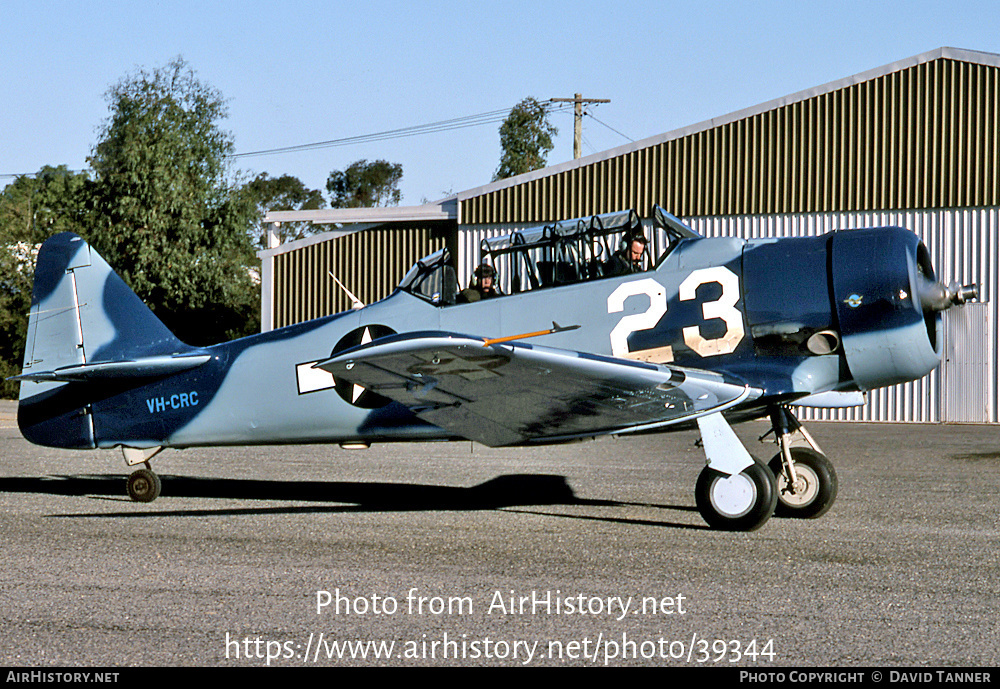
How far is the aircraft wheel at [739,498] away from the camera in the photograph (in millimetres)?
7219

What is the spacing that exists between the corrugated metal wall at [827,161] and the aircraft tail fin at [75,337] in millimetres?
14840

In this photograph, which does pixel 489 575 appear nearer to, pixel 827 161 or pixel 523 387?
pixel 523 387

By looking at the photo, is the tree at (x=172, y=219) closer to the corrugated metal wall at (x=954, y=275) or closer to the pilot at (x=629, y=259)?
the corrugated metal wall at (x=954, y=275)

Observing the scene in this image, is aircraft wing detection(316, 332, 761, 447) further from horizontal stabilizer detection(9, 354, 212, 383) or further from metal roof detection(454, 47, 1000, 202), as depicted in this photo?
metal roof detection(454, 47, 1000, 202)

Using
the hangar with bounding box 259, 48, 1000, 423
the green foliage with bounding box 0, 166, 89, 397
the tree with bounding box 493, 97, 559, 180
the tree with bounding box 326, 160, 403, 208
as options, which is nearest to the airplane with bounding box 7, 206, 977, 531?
the hangar with bounding box 259, 48, 1000, 423

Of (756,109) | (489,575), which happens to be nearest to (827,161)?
(756,109)

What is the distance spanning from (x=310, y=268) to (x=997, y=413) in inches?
627

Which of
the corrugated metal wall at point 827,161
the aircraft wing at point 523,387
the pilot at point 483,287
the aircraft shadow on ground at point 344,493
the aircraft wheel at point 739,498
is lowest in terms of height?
the aircraft shadow on ground at point 344,493

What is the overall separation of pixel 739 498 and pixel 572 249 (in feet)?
7.93

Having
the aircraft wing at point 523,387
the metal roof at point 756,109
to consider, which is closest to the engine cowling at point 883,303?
the aircraft wing at point 523,387

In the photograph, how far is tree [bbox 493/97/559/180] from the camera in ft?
191

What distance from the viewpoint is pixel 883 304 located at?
742cm

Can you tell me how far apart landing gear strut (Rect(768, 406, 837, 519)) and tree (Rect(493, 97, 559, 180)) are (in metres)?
50.6

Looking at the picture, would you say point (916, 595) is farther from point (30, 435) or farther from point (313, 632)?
point (30, 435)
